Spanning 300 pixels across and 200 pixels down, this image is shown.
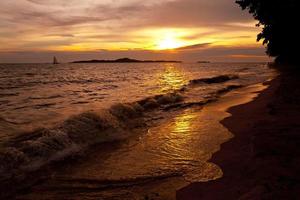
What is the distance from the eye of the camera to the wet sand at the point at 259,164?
12.3ft

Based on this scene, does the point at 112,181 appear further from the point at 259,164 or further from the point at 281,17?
the point at 281,17

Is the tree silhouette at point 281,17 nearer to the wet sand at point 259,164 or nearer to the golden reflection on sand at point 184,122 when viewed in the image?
the golden reflection on sand at point 184,122

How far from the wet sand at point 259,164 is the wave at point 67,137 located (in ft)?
10.1

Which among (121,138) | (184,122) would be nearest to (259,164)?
(121,138)

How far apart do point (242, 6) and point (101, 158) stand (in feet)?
104

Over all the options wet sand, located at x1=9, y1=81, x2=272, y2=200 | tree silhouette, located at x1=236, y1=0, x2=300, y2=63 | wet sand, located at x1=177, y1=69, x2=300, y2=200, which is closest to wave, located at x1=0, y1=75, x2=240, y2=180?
wet sand, located at x1=9, y1=81, x2=272, y2=200

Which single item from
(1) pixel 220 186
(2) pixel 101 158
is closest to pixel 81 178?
(2) pixel 101 158

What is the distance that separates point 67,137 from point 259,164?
4540 millimetres

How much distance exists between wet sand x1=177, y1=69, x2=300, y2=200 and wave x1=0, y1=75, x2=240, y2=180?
306cm

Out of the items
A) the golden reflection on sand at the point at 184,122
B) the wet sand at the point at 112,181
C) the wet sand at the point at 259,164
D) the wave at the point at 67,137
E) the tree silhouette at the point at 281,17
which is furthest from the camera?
the tree silhouette at the point at 281,17

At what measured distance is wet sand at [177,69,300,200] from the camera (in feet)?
12.3

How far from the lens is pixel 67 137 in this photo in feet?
23.7

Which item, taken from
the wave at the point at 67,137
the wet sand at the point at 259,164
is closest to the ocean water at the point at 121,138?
the wave at the point at 67,137

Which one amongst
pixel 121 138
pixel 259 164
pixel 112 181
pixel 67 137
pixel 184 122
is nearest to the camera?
pixel 259 164
